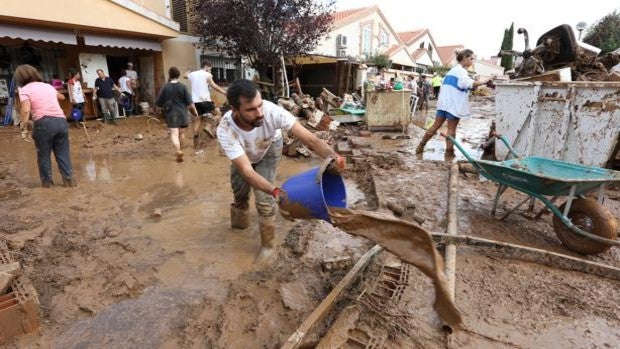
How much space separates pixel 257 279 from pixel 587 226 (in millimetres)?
3095

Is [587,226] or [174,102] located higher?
[174,102]

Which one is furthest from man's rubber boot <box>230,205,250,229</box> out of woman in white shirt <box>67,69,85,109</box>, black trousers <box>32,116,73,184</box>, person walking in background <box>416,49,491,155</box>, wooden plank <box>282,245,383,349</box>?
woman in white shirt <box>67,69,85,109</box>

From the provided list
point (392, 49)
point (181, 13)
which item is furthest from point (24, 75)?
point (392, 49)

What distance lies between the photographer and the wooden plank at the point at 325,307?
2.04 metres

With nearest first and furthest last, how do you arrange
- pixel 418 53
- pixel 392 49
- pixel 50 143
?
pixel 50 143 < pixel 392 49 < pixel 418 53

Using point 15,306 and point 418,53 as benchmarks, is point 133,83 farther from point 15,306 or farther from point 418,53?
point 418,53

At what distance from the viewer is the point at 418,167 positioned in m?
6.32

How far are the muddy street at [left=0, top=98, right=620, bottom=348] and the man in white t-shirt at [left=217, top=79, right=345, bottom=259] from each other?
552mm

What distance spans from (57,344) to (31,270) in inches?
41.9

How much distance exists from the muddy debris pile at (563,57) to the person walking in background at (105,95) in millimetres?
10474

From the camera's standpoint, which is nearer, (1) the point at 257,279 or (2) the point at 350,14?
(1) the point at 257,279

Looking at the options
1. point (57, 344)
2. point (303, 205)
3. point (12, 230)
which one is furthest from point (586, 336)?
point (12, 230)

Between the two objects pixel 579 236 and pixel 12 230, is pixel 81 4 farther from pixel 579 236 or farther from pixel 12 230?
pixel 579 236

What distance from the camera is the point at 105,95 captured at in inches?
430
